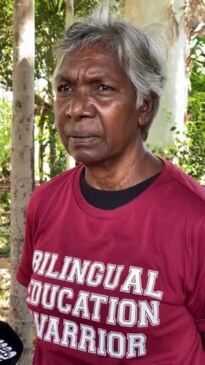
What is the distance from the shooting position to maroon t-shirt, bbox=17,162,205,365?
155 cm

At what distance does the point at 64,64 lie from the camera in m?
1.70

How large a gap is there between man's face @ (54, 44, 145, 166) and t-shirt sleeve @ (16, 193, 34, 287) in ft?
1.05

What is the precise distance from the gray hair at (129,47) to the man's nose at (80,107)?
0.44 feet

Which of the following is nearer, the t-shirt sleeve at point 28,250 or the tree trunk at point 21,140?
the t-shirt sleeve at point 28,250

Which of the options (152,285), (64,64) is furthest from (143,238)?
(64,64)

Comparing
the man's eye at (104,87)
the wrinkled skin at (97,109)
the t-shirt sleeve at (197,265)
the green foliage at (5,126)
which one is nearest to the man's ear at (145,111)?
the wrinkled skin at (97,109)

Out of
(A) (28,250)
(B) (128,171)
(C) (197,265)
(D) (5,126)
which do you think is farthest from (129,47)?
(D) (5,126)

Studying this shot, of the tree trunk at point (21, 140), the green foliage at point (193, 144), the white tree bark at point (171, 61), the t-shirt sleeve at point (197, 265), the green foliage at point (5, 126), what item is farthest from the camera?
the green foliage at point (5, 126)

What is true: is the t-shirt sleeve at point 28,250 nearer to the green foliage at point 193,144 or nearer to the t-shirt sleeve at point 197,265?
the t-shirt sleeve at point 197,265

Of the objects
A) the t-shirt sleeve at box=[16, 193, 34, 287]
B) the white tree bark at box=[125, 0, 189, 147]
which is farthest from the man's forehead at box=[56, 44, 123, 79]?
the white tree bark at box=[125, 0, 189, 147]

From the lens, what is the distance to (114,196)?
1726mm

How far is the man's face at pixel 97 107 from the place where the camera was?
1.61 meters

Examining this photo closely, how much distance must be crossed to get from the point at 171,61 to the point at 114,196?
324 centimetres

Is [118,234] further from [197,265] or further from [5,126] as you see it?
[5,126]
